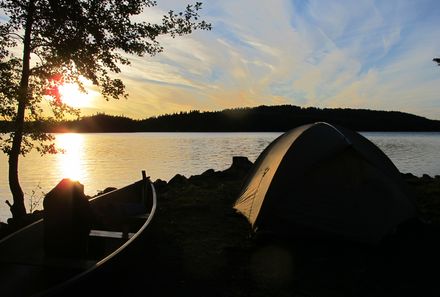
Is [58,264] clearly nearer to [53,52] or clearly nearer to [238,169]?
[53,52]

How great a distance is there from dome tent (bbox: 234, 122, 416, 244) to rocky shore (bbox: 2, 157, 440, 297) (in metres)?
0.49

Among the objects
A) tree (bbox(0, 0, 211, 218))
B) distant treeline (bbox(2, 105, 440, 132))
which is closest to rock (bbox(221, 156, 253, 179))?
tree (bbox(0, 0, 211, 218))

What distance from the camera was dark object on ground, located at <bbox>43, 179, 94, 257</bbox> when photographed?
5559 mm

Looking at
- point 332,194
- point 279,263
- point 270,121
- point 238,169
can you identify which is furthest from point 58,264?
point 270,121

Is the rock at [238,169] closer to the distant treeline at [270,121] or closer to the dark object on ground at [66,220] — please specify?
the dark object on ground at [66,220]

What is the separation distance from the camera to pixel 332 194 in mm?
8469

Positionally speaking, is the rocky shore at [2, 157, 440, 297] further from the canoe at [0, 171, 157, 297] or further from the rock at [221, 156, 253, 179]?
the rock at [221, 156, 253, 179]

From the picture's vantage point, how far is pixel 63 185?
18.2 feet

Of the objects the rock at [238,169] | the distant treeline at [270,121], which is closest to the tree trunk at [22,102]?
the rock at [238,169]

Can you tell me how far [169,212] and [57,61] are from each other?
582cm

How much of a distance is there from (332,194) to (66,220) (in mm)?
5481

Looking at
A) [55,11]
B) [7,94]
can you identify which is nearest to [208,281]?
[7,94]

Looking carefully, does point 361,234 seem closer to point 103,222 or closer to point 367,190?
point 367,190

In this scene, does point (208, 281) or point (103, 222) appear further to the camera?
point (103, 222)
